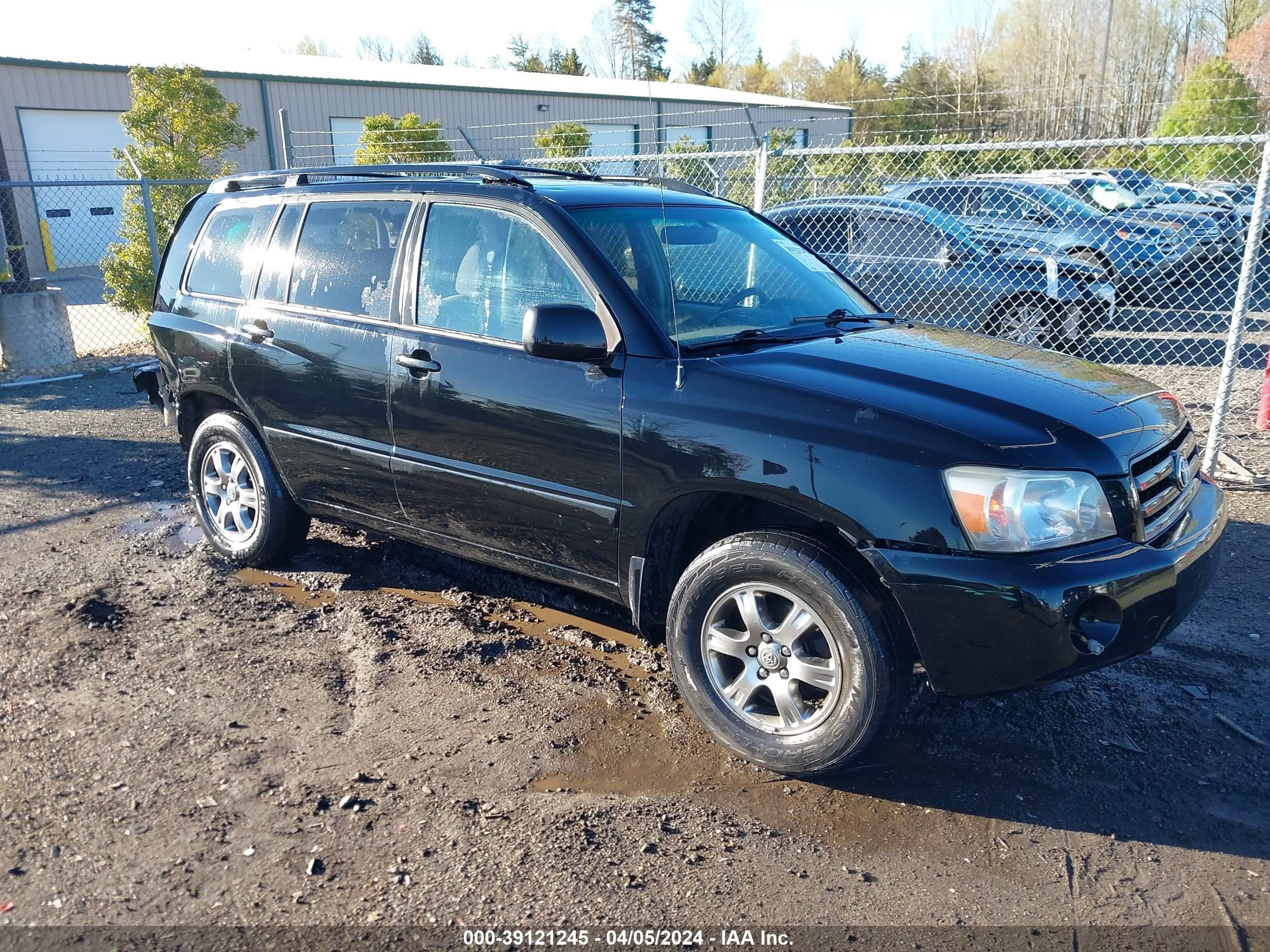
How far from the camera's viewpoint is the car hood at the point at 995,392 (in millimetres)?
3135

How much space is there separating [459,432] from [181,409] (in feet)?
7.46

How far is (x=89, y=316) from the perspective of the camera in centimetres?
1501

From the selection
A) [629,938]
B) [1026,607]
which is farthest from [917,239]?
[629,938]

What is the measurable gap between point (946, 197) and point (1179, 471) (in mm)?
10447

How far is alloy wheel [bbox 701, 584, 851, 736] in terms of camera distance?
10.9ft

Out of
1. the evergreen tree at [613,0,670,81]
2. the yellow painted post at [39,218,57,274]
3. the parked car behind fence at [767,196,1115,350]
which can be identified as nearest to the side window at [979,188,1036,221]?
the parked car behind fence at [767,196,1115,350]

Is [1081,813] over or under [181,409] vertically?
under

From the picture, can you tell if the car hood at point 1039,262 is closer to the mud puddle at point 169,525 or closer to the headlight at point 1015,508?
the headlight at point 1015,508

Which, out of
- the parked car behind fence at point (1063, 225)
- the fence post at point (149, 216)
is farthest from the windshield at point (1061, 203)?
the fence post at point (149, 216)

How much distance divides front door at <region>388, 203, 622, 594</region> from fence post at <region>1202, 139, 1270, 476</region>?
4.41 m

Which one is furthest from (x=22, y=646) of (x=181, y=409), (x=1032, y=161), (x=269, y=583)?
(x=1032, y=161)

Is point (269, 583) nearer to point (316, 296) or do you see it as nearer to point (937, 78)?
point (316, 296)

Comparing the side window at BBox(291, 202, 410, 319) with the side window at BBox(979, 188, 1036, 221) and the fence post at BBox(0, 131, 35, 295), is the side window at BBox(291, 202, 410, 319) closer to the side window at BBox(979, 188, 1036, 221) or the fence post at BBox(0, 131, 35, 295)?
the fence post at BBox(0, 131, 35, 295)

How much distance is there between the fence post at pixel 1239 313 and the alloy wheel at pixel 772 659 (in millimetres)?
4237
